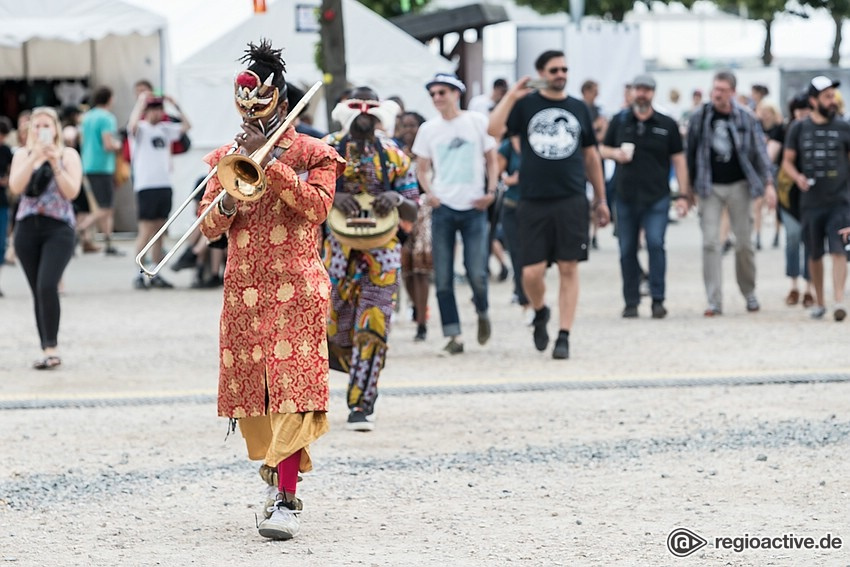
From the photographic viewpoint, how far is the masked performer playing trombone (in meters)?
6.02

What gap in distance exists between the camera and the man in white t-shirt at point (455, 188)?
37.1 ft

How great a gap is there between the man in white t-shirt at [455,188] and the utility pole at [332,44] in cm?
482

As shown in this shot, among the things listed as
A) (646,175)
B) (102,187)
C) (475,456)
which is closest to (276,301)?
(475,456)

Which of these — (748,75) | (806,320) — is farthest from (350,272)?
(748,75)

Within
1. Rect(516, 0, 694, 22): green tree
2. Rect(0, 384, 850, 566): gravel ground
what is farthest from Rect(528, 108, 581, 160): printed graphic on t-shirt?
Rect(516, 0, 694, 22): green tree

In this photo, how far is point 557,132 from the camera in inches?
421

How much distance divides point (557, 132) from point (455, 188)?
0.96 metres

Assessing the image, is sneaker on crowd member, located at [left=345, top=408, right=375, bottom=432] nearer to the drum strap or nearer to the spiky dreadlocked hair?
the drum strap

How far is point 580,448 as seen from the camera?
7684 millimetres

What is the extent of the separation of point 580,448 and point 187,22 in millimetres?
15937

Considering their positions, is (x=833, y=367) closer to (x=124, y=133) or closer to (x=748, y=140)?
(x=748, y=140)

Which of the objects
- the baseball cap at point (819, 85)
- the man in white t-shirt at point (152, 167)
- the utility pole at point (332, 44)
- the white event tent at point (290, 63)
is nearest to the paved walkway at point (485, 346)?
the man in white t-shirt at point (152, 167)

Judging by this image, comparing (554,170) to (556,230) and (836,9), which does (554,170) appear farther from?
(836,9)

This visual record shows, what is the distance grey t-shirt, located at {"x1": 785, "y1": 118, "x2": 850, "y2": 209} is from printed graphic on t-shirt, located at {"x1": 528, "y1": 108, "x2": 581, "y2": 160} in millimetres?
2963
